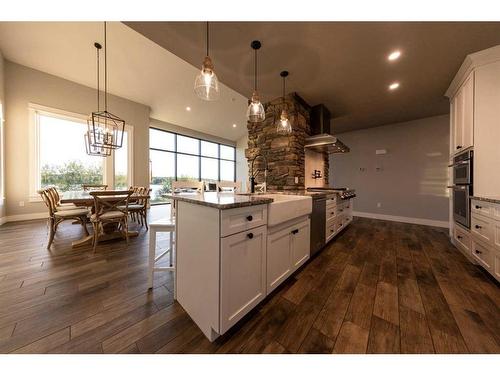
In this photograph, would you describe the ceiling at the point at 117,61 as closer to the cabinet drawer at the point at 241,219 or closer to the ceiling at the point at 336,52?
the ceiling at the point at 336,52

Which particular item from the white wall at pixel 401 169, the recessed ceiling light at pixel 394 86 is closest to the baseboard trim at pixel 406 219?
the white wall at pixel 401 169

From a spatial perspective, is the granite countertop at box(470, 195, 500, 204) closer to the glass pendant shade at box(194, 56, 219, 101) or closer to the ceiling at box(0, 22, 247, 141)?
the glass pendant shade at box(194, 56, 219, 101)

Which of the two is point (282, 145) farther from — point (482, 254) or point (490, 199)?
point (482, 254)

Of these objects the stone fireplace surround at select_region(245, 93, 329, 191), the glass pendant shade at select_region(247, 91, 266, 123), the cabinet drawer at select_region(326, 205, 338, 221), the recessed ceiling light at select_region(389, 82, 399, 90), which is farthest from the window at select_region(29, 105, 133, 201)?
the recessed ceiling light at select_region(389, 82, 399, 90)

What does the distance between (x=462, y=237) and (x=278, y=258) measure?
2.89 metres

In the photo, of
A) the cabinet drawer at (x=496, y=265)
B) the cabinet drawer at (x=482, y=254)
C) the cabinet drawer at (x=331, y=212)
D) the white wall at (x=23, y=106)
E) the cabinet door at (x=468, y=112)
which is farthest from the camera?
the white wall at (x=23, y=106)

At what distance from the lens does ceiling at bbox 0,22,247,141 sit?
3373 mm

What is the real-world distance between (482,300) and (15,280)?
169 inches

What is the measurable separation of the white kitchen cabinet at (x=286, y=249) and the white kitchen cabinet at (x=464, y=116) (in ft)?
8.28

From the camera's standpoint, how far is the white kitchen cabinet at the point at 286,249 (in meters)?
1.50

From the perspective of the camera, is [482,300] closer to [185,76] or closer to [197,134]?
[185,76]

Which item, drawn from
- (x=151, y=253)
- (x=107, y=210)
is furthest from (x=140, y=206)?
(x=151, y=253)

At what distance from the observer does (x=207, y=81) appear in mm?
1469

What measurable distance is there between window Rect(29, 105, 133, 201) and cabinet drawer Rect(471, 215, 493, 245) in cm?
749
